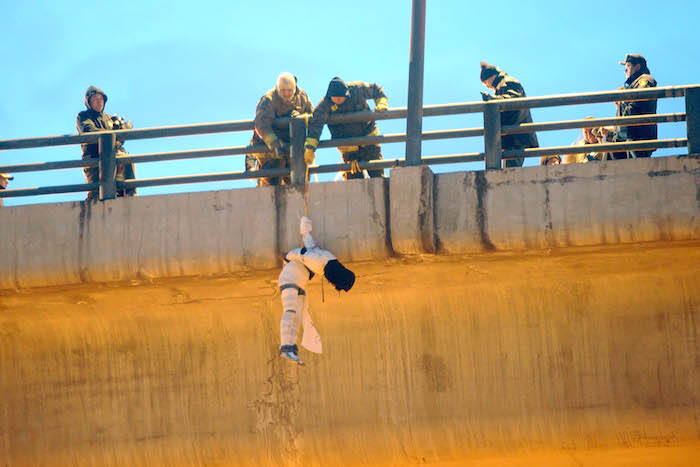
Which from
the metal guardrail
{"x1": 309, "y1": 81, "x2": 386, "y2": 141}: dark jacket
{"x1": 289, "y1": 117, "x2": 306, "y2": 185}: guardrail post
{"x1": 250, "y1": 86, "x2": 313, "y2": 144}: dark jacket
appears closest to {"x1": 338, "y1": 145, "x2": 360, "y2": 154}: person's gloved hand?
{"x1": 309, "y1": 81, "x2": 386, "y2": 141}: dark jacket

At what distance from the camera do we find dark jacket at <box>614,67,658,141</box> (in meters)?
9.30

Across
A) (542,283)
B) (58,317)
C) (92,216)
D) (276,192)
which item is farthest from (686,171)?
(58,317)

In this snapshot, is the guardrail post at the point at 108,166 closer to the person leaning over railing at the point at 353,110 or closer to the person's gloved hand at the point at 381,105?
the person leaning over railing at the point at 353,110

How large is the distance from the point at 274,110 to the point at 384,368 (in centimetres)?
307

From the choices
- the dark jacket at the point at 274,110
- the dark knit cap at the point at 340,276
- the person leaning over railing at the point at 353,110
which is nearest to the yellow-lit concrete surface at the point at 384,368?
the dark knit cap at the point at 340,276

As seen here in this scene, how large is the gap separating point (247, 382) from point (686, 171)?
201 inches

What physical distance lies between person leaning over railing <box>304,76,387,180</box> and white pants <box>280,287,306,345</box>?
63.8 inches

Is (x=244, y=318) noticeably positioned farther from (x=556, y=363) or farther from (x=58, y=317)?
(x=556, y=363)

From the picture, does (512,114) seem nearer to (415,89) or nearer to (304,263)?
(415,89)

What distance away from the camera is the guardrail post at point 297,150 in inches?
359

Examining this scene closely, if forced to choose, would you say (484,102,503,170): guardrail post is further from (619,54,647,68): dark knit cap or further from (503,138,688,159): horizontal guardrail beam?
(619,54,647,68): dark knit cap

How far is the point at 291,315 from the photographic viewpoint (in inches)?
327

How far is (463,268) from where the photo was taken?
9.08 meters

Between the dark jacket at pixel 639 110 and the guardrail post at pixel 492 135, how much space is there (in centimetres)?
152
